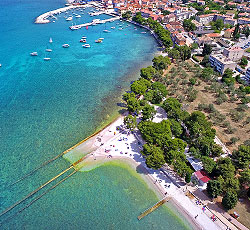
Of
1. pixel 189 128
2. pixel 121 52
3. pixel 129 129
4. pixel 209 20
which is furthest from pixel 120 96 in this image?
pixel 209 20

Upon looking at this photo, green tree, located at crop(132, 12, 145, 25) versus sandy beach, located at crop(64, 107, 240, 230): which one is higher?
green tree, located at crop(132, 12, 145, 25)

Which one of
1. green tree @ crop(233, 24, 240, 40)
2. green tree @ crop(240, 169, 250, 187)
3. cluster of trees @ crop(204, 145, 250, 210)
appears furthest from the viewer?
green tree @ crop(233, 24, 240, 40)

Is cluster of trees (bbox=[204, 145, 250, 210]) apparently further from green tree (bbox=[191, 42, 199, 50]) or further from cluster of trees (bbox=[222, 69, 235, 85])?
green tree (bbox=[191, 42, 199, 50])

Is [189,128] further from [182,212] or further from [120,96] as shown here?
[120,96]

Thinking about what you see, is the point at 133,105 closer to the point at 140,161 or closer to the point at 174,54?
the point at 140,161

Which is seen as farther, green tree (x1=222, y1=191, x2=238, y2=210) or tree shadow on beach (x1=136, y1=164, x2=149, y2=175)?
tree shadow on beach (x1=136, y1=164, x2=149, y2=175)

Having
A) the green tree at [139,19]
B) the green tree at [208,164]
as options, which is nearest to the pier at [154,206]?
the green tree at [208,164]

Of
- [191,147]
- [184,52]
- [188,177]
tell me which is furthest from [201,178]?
[184,52]

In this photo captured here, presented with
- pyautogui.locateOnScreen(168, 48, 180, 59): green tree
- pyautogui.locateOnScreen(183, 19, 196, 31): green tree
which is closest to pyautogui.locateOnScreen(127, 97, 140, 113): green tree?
pyautogui.locateOnScreen(168, 48, 180, 59): green tree
